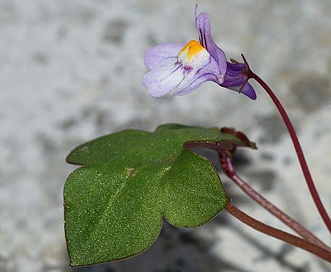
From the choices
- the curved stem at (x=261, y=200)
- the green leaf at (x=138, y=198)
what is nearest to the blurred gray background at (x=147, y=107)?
the curved stem at (x=261, y=200)

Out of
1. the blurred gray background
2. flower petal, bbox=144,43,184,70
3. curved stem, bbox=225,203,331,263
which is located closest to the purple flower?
flower petal, bbox=144,43,184,70

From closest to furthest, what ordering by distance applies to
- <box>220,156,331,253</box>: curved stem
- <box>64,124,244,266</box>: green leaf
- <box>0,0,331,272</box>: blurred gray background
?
<box>64,124,244,266</box>: green leaf < <box>220,156,331,253</box>: curved stem < <box>0,0,331,272</box>: blurred gray background

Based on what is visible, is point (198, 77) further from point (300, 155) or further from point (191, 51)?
point (300, 155)

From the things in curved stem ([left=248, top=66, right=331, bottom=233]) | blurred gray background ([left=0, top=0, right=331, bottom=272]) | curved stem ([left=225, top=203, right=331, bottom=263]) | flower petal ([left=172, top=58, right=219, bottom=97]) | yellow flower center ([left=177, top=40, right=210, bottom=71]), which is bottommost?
curved stem ([left=225, top=203, right=331, bottom=263])

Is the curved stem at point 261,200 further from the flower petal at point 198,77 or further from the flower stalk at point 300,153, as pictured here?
the flower petal at point 198,77

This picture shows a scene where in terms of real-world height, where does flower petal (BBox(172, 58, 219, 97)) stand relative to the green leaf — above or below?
above

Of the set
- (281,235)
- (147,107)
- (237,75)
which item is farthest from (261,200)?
(147,107)

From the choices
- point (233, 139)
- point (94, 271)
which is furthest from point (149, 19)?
point (233, 139)

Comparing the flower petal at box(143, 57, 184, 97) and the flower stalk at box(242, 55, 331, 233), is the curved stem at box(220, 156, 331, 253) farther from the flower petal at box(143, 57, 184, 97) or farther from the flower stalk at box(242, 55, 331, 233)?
the flower petal at box(143, 57, 184, 97)
